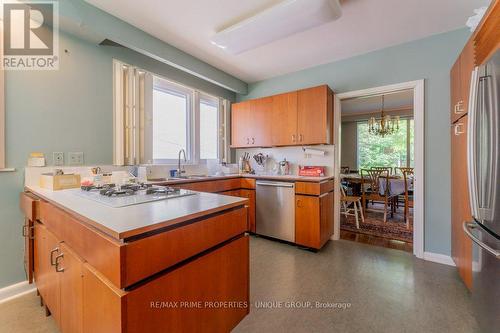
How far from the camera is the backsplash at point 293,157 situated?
3193 millimetres

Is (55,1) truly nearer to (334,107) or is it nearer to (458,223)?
(334,107)

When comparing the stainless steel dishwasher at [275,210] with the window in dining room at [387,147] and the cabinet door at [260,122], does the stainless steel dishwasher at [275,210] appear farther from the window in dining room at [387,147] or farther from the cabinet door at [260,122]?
the window in dining room at [387,147]

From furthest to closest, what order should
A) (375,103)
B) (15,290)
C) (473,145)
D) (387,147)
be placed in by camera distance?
(387,147) < (375,103) < (15,290) < (473,145)

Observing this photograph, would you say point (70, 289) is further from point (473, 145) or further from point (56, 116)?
point (473, 145)

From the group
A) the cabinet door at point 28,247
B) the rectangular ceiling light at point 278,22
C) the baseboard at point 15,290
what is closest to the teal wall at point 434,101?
the rectangular ceiling light at point 278,22

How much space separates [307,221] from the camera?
2.72 m

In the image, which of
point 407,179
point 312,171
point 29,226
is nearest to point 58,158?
point 29,226

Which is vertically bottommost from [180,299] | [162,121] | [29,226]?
[180,299]

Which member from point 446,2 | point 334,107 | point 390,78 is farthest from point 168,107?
point 446,2

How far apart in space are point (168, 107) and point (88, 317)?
2.71 m

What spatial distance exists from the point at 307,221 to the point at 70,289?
230 cm

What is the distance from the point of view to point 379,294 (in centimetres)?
183

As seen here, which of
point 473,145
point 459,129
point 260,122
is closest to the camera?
point 473,145

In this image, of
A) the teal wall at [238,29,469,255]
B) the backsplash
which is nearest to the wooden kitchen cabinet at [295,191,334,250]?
the backsplash
